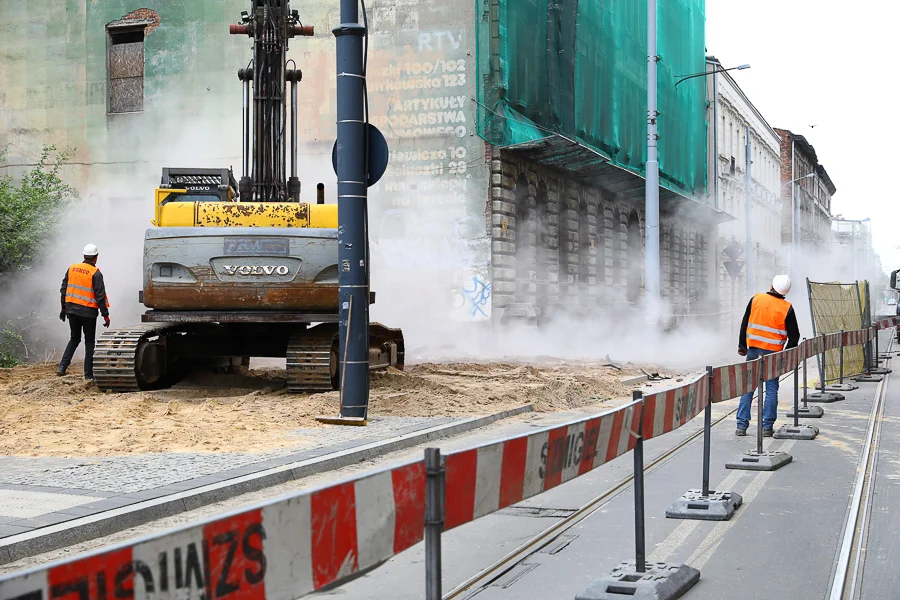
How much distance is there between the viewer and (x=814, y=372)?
21141 millimetres

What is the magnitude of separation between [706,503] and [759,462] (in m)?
2.26

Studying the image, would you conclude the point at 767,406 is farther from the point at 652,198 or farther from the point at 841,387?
the point at 652,198

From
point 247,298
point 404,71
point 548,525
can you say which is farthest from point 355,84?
point 404,71

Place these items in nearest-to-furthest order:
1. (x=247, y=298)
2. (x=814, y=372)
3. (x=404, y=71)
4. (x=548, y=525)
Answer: (x=548, y=525)
(x=247, y=298)
(x=814, y=372)
(x=404, y=71)

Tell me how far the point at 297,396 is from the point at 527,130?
15320mm

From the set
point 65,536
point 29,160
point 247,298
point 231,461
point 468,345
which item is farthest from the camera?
point 29,160

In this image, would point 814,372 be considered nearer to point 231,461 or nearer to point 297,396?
point 297,396

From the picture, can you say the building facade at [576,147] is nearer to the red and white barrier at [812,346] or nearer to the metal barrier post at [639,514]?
the red and white barrier at [812,346]

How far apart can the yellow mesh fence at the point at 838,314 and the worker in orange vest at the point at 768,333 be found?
5.14m

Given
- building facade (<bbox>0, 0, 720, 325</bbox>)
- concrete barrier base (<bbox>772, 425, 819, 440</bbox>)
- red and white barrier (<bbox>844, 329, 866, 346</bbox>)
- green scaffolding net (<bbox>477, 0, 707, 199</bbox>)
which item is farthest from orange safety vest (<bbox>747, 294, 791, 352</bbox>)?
green scaffolding net (<bbox>477, 0, 707, 199</bbox>)

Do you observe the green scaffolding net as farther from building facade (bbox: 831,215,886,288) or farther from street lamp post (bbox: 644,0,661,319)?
building facade (bbox: 831,215,886,288)

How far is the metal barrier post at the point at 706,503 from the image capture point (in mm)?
7418

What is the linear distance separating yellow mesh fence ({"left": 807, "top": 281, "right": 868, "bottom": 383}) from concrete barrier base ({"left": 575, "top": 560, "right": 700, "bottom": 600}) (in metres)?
12.0

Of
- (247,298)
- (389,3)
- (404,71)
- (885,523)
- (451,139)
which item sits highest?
(389,3)
